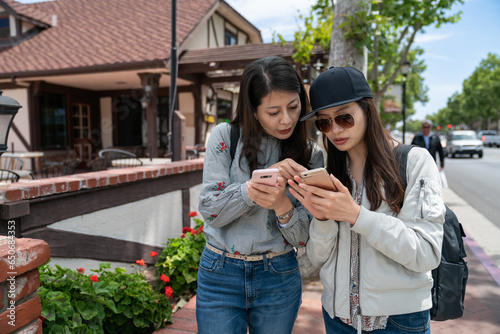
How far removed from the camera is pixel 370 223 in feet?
3.79

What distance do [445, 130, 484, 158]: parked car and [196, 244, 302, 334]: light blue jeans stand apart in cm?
2486

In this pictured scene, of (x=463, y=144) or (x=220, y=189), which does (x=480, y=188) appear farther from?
(x=463, y=144)

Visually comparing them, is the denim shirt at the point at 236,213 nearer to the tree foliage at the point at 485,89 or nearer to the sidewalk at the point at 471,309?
the sidewalk at the point at 471,309

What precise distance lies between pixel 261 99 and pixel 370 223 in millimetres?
632

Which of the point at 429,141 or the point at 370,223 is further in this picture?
the point at 429,141

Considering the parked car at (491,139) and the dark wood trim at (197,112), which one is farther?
the parked car at (491,139)

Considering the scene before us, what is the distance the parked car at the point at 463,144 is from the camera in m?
22.2

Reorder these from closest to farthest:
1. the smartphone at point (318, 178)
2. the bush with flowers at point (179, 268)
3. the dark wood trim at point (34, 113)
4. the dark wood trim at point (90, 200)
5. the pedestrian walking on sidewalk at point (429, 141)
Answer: the smartphone at point (318, 178) → the dark wood trim at point (90, 200) → the bush with flowers at point (179, 268) → the pedestrian walking on sidewalk at point (429, 141) → the dark wood trim at point (34, 113)

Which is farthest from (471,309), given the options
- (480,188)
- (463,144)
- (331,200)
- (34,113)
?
(463,144)

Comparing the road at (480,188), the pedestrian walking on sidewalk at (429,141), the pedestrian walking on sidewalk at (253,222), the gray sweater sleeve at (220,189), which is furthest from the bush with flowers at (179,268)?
the road at (480,188)

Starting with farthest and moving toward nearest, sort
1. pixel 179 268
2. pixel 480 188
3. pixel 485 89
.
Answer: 1. pixel 485 89
2. pixel 480 188
3. pixel 179 268

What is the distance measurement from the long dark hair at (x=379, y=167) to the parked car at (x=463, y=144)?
24751mm

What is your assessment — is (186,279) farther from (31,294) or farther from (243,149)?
(243,149)

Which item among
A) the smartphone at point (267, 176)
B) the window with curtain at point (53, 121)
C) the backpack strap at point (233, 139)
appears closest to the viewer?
the smartphone at point (267, 176)
